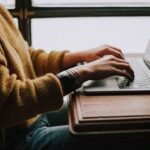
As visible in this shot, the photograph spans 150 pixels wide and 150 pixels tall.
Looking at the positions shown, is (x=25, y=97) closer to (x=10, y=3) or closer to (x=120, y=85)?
(x=120, y=85)

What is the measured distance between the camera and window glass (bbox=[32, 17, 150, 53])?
164cm

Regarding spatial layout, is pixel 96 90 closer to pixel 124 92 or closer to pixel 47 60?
pixel 124 92

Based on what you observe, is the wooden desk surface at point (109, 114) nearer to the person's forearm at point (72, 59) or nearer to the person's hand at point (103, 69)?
the person's hand at point (103, 69)

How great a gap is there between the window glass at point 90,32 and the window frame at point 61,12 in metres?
0.04

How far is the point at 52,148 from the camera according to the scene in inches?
36.9

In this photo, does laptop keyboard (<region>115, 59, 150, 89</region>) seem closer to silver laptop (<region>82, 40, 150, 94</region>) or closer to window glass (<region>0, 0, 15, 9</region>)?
silver laptop (<region>82, 40, 150, 94</region>)

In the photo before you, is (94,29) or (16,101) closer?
(16,101)

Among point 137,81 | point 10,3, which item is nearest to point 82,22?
point 10,3

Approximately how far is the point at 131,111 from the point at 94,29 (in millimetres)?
898

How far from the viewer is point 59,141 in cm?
95

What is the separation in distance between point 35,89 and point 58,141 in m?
0.18

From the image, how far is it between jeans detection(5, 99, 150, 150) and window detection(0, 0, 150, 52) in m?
0.66

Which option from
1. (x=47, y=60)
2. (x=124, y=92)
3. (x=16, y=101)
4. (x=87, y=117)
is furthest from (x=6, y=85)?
(x=47, y=60)

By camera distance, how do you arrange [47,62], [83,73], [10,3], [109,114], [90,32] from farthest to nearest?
[90,32]
[10,3]
[47,62]
[83,73]
[109,114]
